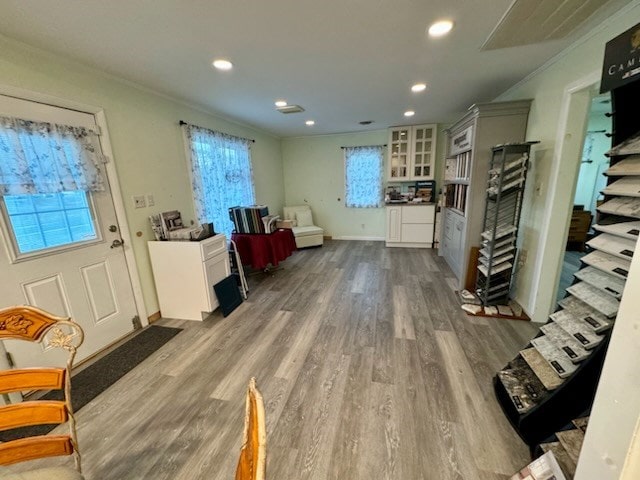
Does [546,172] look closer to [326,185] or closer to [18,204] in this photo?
[326,185]

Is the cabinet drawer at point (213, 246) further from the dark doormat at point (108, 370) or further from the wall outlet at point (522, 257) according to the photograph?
the wall outlet at point (522, 257)

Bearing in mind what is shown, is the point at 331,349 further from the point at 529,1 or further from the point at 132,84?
the point at 132,84

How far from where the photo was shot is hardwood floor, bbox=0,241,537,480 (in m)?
1.31

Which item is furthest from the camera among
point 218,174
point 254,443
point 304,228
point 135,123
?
point 304,228

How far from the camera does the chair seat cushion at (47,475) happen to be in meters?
0.85

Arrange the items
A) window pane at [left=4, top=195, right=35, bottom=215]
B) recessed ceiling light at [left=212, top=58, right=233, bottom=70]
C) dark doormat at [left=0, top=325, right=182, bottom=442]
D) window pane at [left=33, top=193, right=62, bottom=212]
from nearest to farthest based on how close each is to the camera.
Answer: dark doormat at [left=0, top=325, right=182, bottom=442] < window pane at [left=4, top=195, right=35, bottom=215] < window pane at [left=33, top=193, right=62, bottom=212] < recessed ceiling light at [left=212, top=58, right=233, bottom=70]

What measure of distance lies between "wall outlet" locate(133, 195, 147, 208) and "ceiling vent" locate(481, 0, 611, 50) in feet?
10.6

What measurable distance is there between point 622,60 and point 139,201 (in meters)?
3.41

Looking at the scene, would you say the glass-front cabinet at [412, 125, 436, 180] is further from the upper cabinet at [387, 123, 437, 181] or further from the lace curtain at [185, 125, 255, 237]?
the lace curtain at [185, 125, 255, 237]

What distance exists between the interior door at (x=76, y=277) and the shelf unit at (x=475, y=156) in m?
3.68

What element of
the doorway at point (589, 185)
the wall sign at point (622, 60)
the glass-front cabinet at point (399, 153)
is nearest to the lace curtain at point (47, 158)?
the wall sign at point (622, 60)

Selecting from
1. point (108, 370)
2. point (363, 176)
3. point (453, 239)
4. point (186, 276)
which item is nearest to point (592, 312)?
point (453, 239)

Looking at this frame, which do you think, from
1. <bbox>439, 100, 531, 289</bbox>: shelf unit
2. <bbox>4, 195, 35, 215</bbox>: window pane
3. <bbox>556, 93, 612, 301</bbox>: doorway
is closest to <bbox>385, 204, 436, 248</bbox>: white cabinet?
<bbox>439, 100, 531, 289</bbox>: shelf unit

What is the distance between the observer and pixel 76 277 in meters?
2.05
